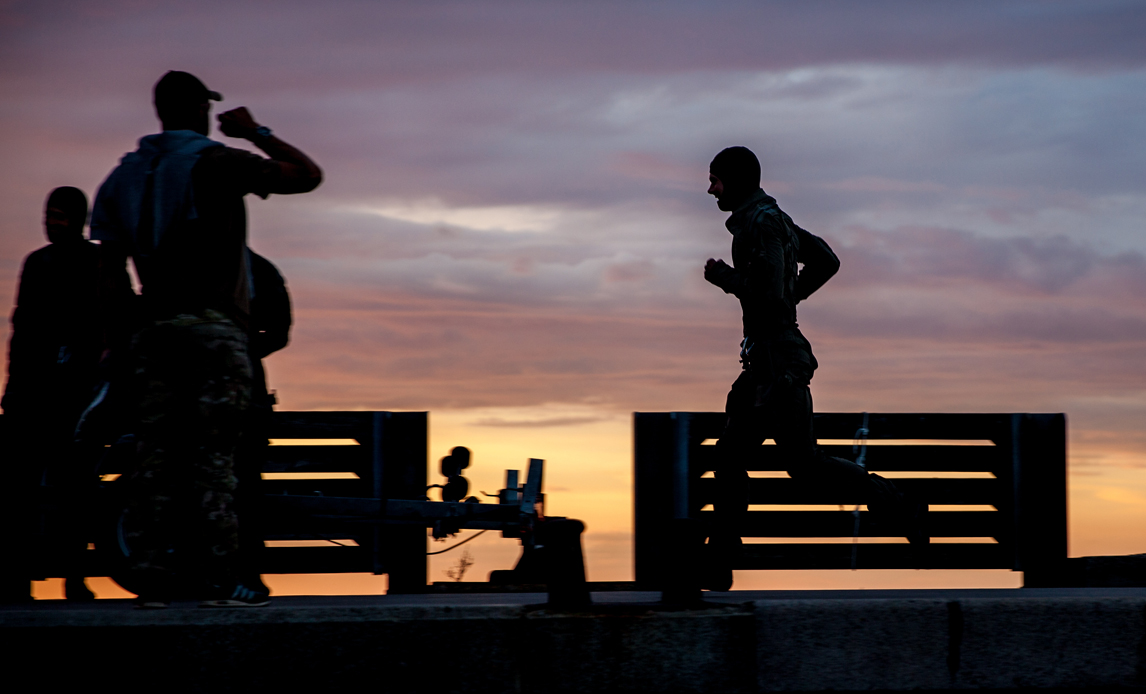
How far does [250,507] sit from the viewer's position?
678 cm

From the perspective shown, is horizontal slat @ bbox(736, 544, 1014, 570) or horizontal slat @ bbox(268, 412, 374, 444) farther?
horizontal slat @ bbox(736, 544, 1014, 570)

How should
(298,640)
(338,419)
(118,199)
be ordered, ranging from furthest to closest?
(338,419)
(118,199)
(298,640)

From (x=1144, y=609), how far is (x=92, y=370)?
612 cm

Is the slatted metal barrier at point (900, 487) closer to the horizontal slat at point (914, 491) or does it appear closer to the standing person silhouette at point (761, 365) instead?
the horizontal slat at point (914, 491)

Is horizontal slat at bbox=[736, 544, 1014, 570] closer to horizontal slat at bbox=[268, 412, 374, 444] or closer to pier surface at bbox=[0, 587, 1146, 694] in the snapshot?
horizontal slat at bbox=[268, 412, 374, 444]

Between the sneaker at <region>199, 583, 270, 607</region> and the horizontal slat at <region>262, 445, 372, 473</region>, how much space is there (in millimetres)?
3756

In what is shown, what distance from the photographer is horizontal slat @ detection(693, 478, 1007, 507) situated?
377 inches

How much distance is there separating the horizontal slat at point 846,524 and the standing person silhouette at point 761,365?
10.4 feet

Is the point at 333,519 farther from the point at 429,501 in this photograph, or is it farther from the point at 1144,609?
the point at 1144,609

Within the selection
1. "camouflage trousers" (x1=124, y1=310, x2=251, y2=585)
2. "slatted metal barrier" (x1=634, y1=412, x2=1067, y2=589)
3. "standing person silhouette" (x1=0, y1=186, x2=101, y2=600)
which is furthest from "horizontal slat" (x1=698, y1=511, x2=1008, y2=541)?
"camouflage trousers" (x1=124, y1=310, x2=251, y2=585)

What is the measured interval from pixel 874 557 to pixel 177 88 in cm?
673

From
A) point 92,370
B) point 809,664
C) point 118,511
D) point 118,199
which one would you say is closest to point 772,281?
point 809,664

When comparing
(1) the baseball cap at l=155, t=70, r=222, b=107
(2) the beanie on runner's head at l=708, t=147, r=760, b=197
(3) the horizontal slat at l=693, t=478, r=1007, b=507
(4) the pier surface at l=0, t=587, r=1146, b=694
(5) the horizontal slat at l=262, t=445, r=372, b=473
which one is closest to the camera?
(4) the pier surface at l=0, t=587, r=1146, b=694

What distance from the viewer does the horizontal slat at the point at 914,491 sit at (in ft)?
31.4
